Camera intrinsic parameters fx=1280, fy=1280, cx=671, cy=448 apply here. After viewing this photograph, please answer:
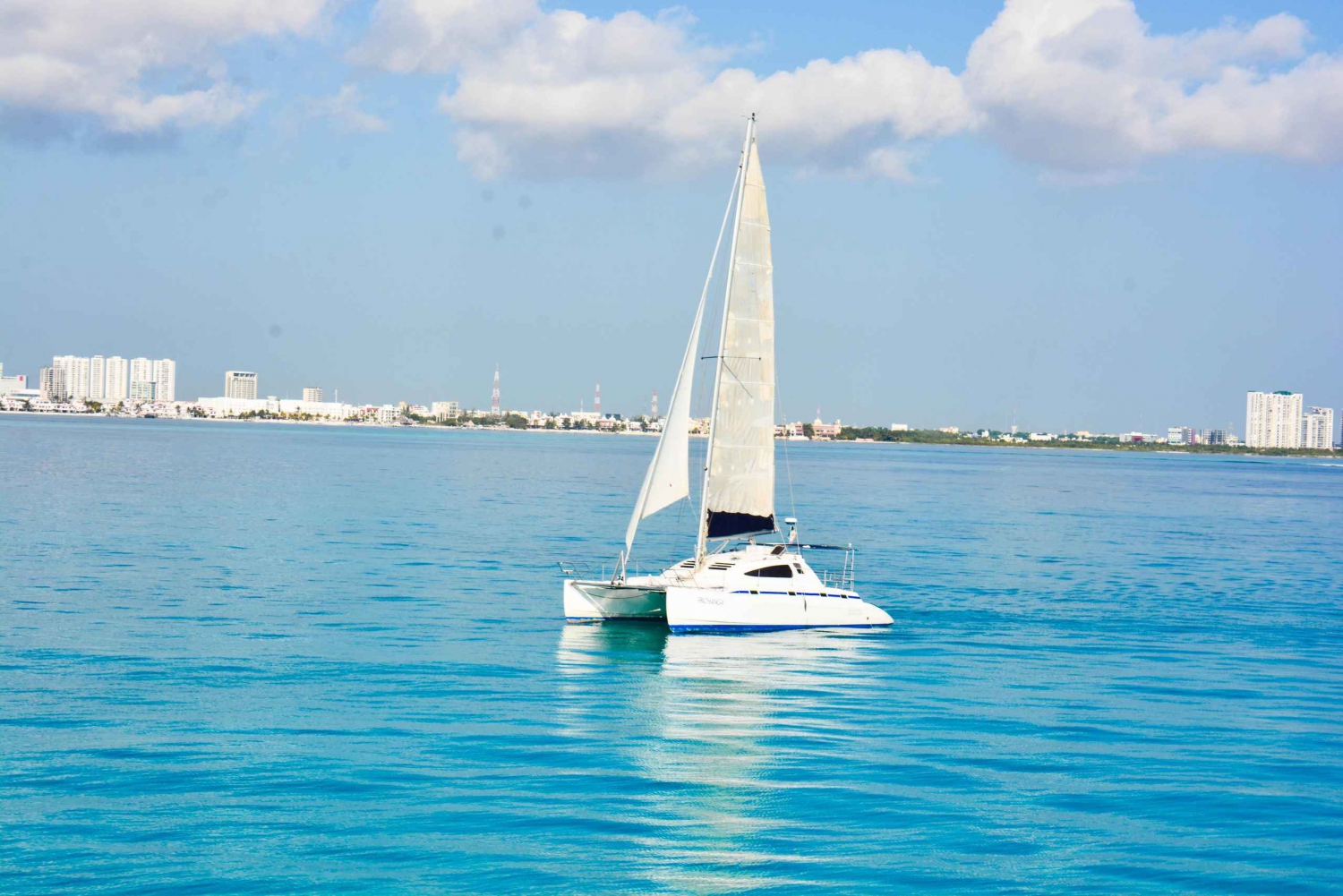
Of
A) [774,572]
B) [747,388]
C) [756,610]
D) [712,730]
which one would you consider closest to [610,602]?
[756,610]

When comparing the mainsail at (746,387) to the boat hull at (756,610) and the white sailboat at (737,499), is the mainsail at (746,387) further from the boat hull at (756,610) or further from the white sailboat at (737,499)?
the boat hull at (756,610)

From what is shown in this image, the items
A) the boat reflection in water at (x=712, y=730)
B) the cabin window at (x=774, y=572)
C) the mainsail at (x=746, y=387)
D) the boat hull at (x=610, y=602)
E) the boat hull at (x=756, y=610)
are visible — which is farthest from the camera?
the mainsail at (x=746, y=387)

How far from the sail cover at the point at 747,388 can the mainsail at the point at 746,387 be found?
0.03 m

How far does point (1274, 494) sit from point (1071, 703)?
120 metres

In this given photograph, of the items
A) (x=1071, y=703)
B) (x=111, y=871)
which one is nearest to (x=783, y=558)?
(x=1071, y=703)

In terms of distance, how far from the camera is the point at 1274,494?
13525cm

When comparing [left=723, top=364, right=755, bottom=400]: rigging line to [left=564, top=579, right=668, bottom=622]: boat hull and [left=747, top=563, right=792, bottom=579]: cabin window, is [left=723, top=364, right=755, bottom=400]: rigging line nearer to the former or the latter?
[left=747, top=563, right=792, bottom=579]: cabin window

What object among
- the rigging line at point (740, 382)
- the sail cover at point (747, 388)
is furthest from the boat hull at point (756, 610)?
the rigging line at point (740, 382)

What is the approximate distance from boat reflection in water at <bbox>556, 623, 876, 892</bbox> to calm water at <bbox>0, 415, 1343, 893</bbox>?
0.09 meters

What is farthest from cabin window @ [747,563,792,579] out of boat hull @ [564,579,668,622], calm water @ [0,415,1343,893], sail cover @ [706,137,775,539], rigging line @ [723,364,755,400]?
rigging line @ [723,364,755,400]

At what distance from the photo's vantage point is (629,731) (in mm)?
24484

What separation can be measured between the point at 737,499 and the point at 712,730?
14653mm

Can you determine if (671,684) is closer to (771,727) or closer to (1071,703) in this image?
(771,727)

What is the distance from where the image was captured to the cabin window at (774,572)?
1443 inches
